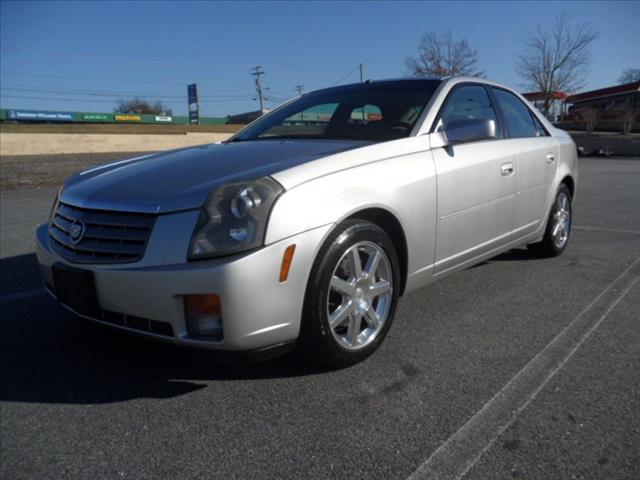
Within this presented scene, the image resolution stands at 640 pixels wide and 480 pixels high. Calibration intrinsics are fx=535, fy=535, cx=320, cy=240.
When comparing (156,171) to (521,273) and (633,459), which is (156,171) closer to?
(633,459)

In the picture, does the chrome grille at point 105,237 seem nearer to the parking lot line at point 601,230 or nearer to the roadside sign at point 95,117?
the parking lot line at point 601,230

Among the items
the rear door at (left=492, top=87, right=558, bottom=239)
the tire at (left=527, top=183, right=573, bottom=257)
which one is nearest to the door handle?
the rear door at (left=492, top=87, right=558, bottom=239)

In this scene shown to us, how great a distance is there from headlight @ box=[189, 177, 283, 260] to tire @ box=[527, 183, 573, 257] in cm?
320

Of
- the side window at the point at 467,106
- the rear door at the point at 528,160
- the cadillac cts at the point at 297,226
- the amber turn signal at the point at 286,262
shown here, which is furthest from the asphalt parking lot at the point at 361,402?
the side window at the point at 467,106

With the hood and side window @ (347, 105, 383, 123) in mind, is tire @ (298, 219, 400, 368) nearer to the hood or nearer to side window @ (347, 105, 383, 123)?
the hood

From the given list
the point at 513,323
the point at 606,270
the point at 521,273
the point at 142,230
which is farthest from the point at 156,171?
the point at 606,270

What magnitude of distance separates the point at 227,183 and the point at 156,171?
2.06 feet

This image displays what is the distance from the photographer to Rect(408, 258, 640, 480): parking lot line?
6.13 feet

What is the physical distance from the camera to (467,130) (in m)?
3.26

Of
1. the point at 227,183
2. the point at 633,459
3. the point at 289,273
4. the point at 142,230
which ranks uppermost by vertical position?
the point at 227,183

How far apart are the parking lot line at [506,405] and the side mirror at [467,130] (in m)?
1.26

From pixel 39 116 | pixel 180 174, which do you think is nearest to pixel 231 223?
pixel 180 174

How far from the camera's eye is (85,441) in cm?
204

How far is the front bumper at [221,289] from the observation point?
2133mm
